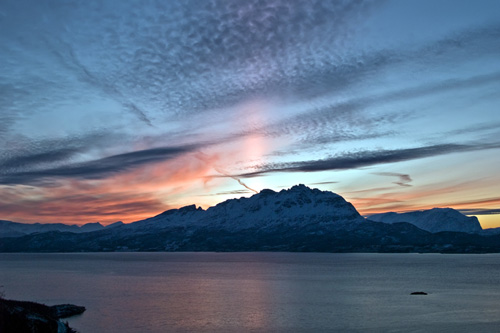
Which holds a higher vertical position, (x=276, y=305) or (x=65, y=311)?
(x=65, y=311)

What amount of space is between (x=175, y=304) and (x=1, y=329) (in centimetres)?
6419

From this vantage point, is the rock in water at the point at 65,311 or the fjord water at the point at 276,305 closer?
the fjord water at the point at 276,305

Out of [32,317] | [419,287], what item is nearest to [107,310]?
[32,317]

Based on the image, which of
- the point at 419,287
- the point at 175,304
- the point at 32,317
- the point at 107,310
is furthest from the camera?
the point at 419,287

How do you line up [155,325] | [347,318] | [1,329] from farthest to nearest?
[347,318]
[155,325]
[1,329]

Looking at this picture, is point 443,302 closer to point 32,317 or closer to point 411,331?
point 411,331

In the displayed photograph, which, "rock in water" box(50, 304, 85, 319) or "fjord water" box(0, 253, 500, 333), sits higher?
"rock in water" box(50, 304, 85, 319)

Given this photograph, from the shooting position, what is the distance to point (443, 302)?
10569cm

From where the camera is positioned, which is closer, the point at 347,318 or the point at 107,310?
the point at 347,318

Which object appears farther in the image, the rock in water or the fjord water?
the rock in water

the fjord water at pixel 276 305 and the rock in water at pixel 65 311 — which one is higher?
the rock in water at pixel 65 311

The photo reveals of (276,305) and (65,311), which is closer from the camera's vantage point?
(65,311)

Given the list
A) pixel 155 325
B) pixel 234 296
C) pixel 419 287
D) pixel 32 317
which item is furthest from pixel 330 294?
pixel 32 317

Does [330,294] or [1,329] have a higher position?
[1,329]
